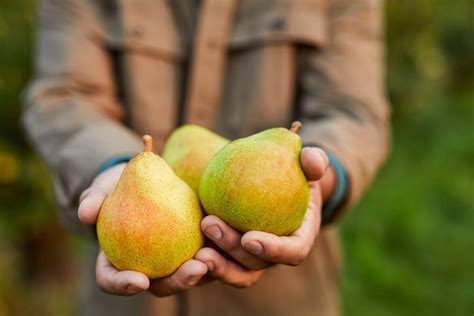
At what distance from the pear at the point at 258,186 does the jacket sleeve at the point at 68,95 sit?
1.91 ft

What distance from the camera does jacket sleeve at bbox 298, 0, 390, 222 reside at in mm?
2057

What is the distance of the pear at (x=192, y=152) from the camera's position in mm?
1636

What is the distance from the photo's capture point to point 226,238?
1446mm

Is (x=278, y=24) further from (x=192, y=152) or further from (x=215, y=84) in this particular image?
(x=192, y=152)

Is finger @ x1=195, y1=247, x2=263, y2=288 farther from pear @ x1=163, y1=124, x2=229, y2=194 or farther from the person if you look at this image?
the person

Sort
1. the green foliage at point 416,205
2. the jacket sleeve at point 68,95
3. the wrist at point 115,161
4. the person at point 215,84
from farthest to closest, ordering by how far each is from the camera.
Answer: the green foliage at point 416,205 < the person at point 215,84 < the jacket sleeve at point 68,95 < the wrist at point 115,161

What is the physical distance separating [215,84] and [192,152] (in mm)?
606

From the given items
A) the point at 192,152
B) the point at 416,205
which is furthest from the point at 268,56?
the point at 416,205

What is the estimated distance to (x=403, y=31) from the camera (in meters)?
5.16

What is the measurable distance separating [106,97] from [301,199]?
1.08 m

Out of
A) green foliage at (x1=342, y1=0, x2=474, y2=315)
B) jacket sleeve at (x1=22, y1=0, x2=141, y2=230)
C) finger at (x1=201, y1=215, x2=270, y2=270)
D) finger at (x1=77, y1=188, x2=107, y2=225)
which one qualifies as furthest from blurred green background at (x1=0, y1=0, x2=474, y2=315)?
finger at (x1=201, y1=215, x2=270, y2=270)

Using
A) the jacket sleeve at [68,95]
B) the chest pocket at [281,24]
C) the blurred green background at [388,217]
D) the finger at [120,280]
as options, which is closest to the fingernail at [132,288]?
the finger at [120,280]

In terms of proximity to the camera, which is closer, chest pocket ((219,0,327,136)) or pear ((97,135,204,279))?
pear ((97,135,204,279))

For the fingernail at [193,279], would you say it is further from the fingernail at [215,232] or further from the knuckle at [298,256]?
the knuckle at [298,256]
